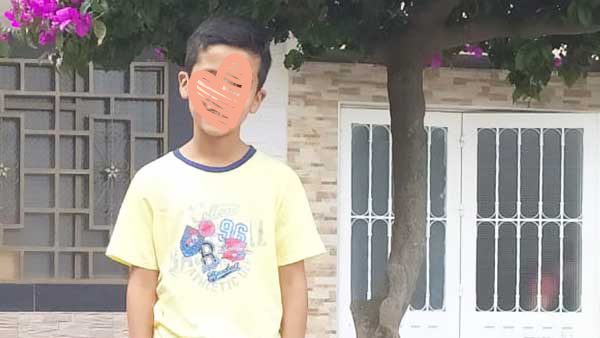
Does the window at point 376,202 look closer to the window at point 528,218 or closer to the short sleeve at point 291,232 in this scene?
the window at point 528,218

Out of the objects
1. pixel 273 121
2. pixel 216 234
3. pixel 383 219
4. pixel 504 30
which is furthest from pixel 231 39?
pixel 383 219

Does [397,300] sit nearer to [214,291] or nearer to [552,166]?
[214,291]

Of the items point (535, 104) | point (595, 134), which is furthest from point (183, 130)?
point (595, 134)

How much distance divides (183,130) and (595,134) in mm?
2904

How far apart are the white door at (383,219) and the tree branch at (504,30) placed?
10.3 ft

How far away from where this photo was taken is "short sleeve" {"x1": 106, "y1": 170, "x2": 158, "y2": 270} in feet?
7.34

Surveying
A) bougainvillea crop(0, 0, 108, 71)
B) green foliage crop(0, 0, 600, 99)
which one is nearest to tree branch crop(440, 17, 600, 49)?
green foliage crop(0, 0, 600, 99)

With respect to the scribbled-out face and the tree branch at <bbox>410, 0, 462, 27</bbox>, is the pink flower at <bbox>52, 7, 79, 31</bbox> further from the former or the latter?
the tree branch at <bbox>410, 0, 462, 27</bbox>

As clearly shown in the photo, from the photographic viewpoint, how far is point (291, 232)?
229cm

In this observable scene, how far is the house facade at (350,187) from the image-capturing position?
6082 millimetres

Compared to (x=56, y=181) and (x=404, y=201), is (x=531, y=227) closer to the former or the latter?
(x=56, y=181)

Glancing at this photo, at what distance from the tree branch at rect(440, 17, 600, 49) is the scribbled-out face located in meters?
1.18

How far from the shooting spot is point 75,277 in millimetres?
6113

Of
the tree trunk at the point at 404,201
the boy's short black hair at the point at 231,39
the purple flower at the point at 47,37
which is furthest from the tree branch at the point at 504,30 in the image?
the purple flower at the point at 47,37
